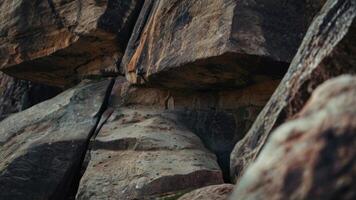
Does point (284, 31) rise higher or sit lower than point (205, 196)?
higher

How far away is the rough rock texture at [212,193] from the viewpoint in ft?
32.5

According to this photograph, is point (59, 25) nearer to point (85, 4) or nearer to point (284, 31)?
point (85, 4)

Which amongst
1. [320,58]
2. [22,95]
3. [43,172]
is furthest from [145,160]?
[22,95]

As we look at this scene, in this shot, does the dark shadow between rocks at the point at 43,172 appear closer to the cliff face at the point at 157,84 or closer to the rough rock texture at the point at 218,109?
the cliff face at the point at 157,84

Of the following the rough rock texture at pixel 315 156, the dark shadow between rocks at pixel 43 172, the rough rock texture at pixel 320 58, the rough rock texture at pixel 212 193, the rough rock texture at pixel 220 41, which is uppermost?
the rough rock texture at pixel 315 156

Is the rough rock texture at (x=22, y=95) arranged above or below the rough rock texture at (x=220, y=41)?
below

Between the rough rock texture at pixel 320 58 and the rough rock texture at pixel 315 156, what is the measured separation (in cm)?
339

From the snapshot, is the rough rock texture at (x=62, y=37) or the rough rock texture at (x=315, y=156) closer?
the rough rock texture at (x=315, y=156)

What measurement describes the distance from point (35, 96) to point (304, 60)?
455 inches

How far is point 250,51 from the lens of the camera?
37.9 ft

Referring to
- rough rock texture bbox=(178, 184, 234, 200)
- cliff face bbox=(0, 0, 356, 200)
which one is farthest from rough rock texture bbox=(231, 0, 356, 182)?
rough rock texture bbox=(178, 184, 234, 200)

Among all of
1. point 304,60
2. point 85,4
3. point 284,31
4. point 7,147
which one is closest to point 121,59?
point 85,4

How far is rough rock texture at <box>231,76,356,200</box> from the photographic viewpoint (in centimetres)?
380

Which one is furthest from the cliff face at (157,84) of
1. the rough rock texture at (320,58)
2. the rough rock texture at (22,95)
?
the rough rock texture at (22,95)
